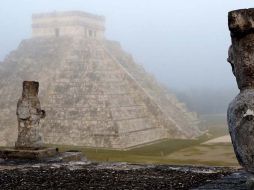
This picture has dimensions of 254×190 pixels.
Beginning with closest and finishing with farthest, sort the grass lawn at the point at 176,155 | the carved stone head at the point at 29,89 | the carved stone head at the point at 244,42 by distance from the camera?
the carved stone head at the point at 244,42 → the carved stone head at the point at 29,89 → the grass lawn at the point at 176,155

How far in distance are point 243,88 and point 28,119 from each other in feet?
31.6

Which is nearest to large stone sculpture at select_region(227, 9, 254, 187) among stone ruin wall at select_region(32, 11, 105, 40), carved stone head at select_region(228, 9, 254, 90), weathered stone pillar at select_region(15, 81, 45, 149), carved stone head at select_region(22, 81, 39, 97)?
carved stone head at select_region(228, 9, 254, 90)

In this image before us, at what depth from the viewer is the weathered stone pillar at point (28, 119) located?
14695 millimetres

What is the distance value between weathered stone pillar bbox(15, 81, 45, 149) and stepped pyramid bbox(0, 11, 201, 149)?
77.3 ft

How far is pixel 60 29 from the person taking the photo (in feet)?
213

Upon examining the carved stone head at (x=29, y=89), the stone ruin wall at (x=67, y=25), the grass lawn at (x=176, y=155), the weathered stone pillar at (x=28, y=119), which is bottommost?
the grass lawn at (x=176, y=155)

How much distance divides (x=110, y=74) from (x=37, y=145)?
37567 millimetres

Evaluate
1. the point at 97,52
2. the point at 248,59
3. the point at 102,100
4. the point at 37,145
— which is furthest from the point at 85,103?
the point at 248,59

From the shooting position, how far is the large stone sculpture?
19.5 ft

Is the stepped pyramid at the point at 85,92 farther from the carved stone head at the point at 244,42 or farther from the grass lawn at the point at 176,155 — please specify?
the carved stone head at the point at 244,42

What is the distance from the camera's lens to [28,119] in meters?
14.8

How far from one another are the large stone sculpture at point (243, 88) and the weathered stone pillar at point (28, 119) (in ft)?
30.7

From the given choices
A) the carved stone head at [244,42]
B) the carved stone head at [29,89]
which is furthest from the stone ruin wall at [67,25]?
the carved stone head at [244,42]

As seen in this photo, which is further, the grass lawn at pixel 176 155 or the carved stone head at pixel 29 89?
the grass lawn at pixel 176 155
